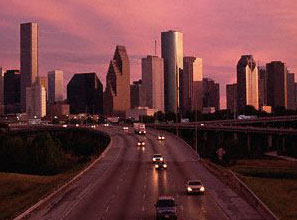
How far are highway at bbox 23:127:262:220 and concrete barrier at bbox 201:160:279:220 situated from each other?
1.79ft

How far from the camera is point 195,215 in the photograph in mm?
35125

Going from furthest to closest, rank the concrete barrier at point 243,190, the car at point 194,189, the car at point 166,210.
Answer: the car at point 194,189 < the concrete barrier at point 243,190 < the car at point 166,210

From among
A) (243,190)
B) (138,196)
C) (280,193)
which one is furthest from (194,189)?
(280,193)

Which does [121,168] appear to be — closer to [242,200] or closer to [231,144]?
[242,200]

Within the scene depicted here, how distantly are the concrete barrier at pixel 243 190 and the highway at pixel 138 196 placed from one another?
547 millimetres

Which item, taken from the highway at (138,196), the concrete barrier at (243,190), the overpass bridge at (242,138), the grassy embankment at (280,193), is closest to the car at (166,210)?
the highway at (138,196)

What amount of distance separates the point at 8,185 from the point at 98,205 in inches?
996

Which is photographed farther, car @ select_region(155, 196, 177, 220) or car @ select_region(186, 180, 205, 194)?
car @ select_region(186, 180, 205, 194)

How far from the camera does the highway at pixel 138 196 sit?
36031 mm

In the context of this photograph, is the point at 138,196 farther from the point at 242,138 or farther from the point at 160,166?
the point at 242,138

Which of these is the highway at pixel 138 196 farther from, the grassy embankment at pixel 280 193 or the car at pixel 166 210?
the grassy embankment at pixel 280 193

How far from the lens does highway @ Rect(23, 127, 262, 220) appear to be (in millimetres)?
36031

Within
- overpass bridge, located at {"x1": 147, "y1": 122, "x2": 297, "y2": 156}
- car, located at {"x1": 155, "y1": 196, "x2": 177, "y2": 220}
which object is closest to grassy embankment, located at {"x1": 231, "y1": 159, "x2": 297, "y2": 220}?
car, located at {"x1": 155, "y1": 196, "x2": 177, "y2": 220}

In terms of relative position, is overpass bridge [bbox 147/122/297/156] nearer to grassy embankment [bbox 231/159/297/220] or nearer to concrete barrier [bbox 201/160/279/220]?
grassy embankment [bbox 231/159/297/220]
